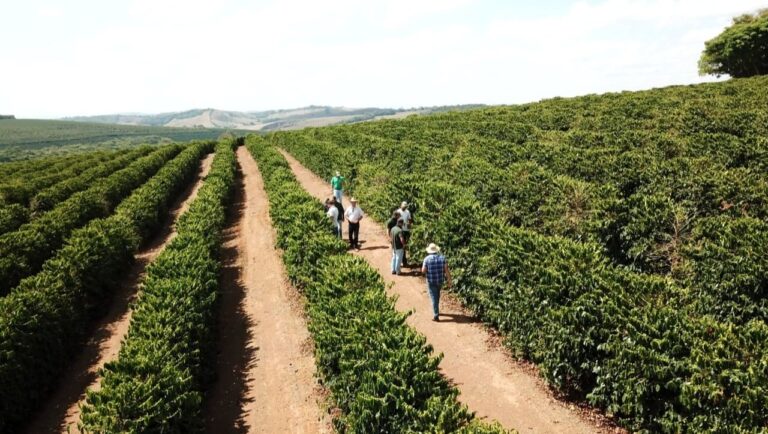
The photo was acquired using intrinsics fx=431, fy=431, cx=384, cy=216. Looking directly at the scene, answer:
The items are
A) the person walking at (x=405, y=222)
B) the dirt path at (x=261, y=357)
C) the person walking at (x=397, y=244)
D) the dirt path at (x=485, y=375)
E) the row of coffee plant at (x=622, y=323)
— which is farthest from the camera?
the person walking at (x=405, y=222)

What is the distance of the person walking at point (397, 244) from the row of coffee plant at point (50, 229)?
1495cm

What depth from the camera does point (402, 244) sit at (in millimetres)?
16422

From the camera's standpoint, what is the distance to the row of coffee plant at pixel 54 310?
10.9 meters

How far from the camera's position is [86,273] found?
53.4 feet

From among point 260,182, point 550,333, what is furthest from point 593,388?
point 260,182

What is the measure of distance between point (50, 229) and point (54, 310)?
10.4 m

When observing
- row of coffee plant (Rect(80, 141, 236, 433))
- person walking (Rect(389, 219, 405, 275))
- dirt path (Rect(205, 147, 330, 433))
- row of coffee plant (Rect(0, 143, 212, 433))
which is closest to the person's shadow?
person walking (Rect(389, 219, 405, 275))

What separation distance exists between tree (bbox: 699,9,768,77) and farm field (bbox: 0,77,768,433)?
47243mm

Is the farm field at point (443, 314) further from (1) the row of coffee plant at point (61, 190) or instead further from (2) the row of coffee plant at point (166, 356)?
(1) the row of coffee plant at point (61, 190)

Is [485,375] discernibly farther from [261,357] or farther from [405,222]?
[405,222]

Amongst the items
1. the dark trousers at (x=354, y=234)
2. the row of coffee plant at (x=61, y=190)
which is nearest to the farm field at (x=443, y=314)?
the dark trousers at (x=354, y=234)

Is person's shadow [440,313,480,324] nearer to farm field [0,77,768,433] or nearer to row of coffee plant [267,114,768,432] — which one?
farm field [0,77,768,433]

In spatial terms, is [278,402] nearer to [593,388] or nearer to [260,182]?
[593,388]

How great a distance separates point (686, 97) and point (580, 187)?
33.6 m
